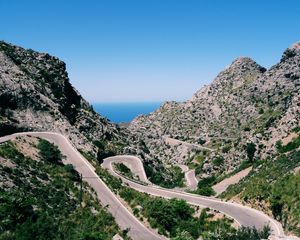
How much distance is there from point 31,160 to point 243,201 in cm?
2782

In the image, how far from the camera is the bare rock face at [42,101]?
265ft

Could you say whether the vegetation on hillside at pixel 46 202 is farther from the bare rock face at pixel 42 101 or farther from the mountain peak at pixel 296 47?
the mountain peak at pixel 296 47

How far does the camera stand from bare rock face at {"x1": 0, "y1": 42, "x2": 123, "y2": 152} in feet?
265

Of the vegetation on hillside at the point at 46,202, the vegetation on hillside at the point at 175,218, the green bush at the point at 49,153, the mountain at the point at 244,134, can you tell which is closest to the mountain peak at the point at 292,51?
the mountain at the point at 244,134

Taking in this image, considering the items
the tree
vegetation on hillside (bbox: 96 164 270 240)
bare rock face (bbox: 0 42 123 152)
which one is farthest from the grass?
bare rock face (bbox: 0 42 123 152)

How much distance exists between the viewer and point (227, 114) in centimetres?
16062

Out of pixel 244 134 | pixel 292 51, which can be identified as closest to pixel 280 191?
pixel 244 134

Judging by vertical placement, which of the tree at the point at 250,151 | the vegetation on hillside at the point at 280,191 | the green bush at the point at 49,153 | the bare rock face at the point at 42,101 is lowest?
the tree at the point at 250,151

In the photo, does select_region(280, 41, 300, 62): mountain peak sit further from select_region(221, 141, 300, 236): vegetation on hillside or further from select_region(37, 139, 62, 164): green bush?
select_region(37, 139, 62, 164): green bush

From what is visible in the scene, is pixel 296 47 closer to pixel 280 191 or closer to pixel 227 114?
pixel 227 114

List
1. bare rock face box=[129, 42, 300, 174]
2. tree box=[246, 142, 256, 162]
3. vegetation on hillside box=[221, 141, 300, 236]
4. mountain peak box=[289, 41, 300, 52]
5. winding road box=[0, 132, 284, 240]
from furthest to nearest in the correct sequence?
mountain peak box=[289, 41, 300, 52]
bare rock face box=[129, 42, 300, 174]
tree box=[246, 142, 256, 162]
winding road box=[0, 132, 284, 240]
vegetation on hillside box=[221, 141, 300, 236]

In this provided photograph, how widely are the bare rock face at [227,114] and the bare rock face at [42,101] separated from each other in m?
19.7

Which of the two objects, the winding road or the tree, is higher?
the winding road

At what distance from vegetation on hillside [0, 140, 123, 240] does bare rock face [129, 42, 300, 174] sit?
49.8m
